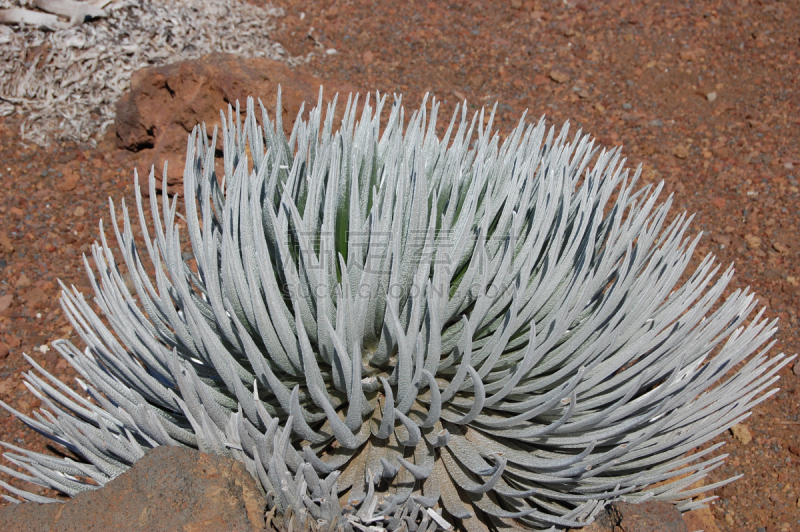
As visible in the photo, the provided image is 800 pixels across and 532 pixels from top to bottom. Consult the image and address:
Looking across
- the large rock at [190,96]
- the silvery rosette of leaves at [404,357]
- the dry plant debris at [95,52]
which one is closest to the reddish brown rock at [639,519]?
the silvery rosette of leaves at [404,357]

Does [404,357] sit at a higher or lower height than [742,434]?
higher

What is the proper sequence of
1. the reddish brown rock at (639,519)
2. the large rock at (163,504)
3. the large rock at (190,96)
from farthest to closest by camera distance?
the large rock at (190,96) → the reddish brown rock at (639,519) → the large rock at (163,504)

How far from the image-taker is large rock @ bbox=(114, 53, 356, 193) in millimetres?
2953

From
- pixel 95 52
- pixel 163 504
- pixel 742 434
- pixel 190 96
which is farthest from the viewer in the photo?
pixel 95 52

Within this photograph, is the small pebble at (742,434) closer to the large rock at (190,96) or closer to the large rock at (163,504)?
the large rock at (163,504)

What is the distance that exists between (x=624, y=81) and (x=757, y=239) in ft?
4.55

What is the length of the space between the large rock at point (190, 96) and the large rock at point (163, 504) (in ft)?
6.22

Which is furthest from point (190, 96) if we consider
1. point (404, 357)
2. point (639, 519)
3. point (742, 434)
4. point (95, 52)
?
point (742, 434)

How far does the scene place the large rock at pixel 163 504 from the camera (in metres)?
1.24

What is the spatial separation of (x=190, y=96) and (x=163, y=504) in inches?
85.4

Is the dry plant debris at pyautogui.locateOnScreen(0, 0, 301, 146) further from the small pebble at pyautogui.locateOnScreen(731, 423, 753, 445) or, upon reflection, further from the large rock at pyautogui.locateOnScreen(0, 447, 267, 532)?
the small pebble at pyautogui.locateOnScreen(731, 423, 753, 445)

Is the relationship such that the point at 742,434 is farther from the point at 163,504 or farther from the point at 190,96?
the point at 190,96

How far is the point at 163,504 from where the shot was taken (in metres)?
1.25

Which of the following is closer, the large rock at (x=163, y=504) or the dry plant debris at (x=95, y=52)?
the large rock at (x=163, y=504)
